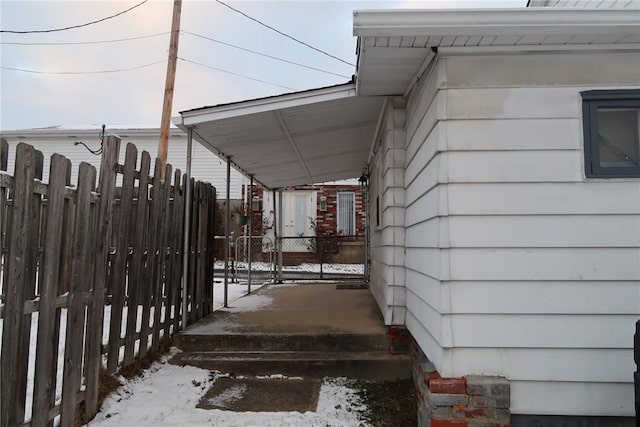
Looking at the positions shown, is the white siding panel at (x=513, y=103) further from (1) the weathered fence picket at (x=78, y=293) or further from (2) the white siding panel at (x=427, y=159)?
(1) the weathered fence picket at (x=78, y=293)

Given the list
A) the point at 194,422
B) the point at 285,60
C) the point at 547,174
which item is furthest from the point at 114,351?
the point at 285,60

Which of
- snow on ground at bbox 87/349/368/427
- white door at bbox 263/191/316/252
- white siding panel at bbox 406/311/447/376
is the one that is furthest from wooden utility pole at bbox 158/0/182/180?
white door at bbox 263/191/316/252

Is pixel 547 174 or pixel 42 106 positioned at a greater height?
pixel 42 106

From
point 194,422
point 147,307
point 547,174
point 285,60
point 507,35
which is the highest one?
point 285,60

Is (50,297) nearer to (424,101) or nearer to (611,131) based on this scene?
(424,101)

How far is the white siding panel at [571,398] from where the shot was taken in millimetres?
2307

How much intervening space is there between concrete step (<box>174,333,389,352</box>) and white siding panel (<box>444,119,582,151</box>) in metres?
2.05

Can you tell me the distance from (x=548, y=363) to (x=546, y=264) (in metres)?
0.56

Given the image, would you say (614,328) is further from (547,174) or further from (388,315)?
(388,315)

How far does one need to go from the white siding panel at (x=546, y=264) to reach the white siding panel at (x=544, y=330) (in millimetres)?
209

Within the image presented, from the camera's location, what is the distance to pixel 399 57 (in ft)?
8.94

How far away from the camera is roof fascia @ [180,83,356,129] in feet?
12.1

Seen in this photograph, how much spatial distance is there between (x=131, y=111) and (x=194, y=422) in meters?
27.5

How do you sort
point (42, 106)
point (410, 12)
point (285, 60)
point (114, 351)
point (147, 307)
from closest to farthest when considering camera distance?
point (410, 12) → point (114, 351) → point (147, 307) → point (285, 60) → point (42, 106)
